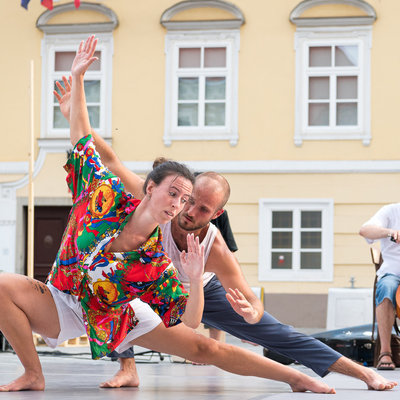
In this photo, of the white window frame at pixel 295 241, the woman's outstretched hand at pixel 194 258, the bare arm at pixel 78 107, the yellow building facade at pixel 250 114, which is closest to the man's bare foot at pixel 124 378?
the woman's outstretched hand at pixel 194 258

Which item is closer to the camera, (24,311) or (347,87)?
(24,311)

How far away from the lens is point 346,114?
15859 millimetres

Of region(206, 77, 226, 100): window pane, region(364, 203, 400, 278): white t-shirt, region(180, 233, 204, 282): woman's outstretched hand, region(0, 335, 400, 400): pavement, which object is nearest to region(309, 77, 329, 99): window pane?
region(206, 77, 226, 100): window pane

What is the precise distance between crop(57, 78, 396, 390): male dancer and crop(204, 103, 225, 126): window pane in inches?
439

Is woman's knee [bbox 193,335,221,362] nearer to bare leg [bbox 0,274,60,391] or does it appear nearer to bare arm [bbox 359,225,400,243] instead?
bare leg [bbox 0,274,60,391]

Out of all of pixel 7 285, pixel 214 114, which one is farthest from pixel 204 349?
pixel 214 114

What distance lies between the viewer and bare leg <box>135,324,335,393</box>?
4.36 metres

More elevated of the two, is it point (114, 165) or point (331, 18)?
point (331, 18)

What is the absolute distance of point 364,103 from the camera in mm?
15727

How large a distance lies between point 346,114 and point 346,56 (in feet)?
3.32

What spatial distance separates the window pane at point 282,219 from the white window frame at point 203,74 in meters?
1.47

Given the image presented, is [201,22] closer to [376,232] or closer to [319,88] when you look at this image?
[319,88]

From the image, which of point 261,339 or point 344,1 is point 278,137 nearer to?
point 344,1

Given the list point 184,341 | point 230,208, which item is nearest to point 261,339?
point 184,341
